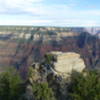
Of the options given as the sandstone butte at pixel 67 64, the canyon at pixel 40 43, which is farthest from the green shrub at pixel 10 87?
the canyon at pixel 40 43

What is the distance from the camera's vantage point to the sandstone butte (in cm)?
5169

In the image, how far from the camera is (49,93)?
49.2m

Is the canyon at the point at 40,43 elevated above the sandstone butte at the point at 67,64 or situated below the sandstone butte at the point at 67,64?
below

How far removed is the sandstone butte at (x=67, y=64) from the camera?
2035 inches

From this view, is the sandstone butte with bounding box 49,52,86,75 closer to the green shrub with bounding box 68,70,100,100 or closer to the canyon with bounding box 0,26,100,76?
the green shrub with bounding box 68,70,100,100

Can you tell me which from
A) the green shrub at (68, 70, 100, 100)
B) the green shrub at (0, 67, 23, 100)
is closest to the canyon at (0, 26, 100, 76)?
the green shrub at (0, 67, 23, 100)

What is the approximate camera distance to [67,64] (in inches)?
2066

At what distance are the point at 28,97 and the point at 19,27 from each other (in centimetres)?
11061

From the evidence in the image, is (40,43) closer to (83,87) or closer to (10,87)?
(10,87)

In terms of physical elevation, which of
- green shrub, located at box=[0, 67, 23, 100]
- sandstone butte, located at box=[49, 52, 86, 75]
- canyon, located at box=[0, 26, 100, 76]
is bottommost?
canyon, located at box=[0, 26, 100, 76]

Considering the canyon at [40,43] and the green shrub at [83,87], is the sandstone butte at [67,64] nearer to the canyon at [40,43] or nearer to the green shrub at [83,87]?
the green shrub at [83,87]

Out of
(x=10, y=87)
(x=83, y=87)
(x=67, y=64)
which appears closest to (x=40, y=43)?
(x=10, y=87)

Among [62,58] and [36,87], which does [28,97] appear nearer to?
[36,87]

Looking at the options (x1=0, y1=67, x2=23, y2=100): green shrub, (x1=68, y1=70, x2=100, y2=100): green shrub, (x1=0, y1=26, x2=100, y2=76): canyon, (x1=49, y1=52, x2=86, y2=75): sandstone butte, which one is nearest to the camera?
(x1=68, y1=70, x2=100, y2=100): green shrub
